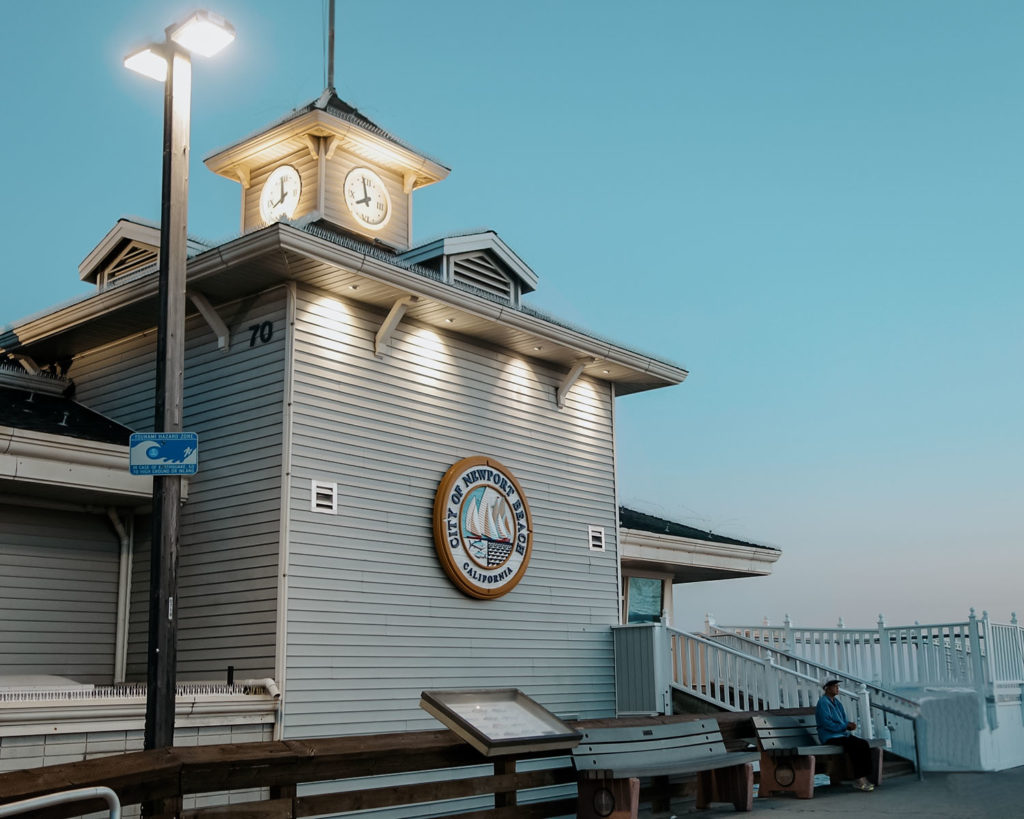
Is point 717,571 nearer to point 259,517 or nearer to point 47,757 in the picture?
point 259,517

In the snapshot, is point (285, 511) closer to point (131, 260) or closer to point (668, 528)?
point (131, 260)

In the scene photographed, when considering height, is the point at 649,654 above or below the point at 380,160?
below

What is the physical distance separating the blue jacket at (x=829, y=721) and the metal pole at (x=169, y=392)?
7.71 metres

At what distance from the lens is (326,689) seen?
12.7 m

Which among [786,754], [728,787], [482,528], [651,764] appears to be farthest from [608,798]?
[482,528]

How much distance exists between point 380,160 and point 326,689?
8.85 meters

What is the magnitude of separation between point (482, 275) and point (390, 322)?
280 cm

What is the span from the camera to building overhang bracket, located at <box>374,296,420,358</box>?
45.1ft

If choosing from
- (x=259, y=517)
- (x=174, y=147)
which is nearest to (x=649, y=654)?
(x=259, y=517)

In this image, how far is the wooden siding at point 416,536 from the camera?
1288 centimetres

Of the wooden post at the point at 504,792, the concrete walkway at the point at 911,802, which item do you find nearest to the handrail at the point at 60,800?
the wooden post at the point at 504,792

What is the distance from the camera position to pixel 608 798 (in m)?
9.19

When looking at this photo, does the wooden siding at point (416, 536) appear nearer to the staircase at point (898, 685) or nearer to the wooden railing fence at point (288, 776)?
the staircase at point (898, 685)

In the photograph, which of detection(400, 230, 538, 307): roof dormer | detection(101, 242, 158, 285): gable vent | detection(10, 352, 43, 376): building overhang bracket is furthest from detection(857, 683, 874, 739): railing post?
detection(10, 352, 43, 376): building overhang bracket
